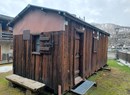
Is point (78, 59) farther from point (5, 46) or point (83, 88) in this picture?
point (5, 46)

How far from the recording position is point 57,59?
221 inches

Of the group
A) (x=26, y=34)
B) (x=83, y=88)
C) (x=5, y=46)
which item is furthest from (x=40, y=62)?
(x=5, y=46)

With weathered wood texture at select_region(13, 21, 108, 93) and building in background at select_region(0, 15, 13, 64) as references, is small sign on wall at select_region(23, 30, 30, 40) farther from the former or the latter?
building in background at select_region(0, 15, 13, 64)

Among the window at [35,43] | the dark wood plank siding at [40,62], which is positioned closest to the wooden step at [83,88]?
the dark wood plank siding at [40,62]

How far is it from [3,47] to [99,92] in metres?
13.5

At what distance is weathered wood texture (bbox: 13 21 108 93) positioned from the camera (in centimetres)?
555

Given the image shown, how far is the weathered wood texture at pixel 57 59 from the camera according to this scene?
5555mm

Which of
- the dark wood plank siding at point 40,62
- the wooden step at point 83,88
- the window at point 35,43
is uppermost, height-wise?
the window at point 35,43

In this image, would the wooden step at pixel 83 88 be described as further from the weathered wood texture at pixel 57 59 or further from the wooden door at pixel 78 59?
the wooden door at pixel 78 59

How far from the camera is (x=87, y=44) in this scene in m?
7.97

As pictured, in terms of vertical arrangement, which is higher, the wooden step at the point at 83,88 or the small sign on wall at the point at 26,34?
the small sign on wall at the point at 26,34

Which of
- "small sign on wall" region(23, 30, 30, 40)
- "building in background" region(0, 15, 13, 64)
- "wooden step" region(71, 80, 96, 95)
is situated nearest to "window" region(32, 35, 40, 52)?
"small sign on wall" region(23, 30, 30, 40)

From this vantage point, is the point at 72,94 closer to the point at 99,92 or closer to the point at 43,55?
the point at 99,92

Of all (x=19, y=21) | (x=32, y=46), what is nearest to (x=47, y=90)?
(x=32, y=46)
